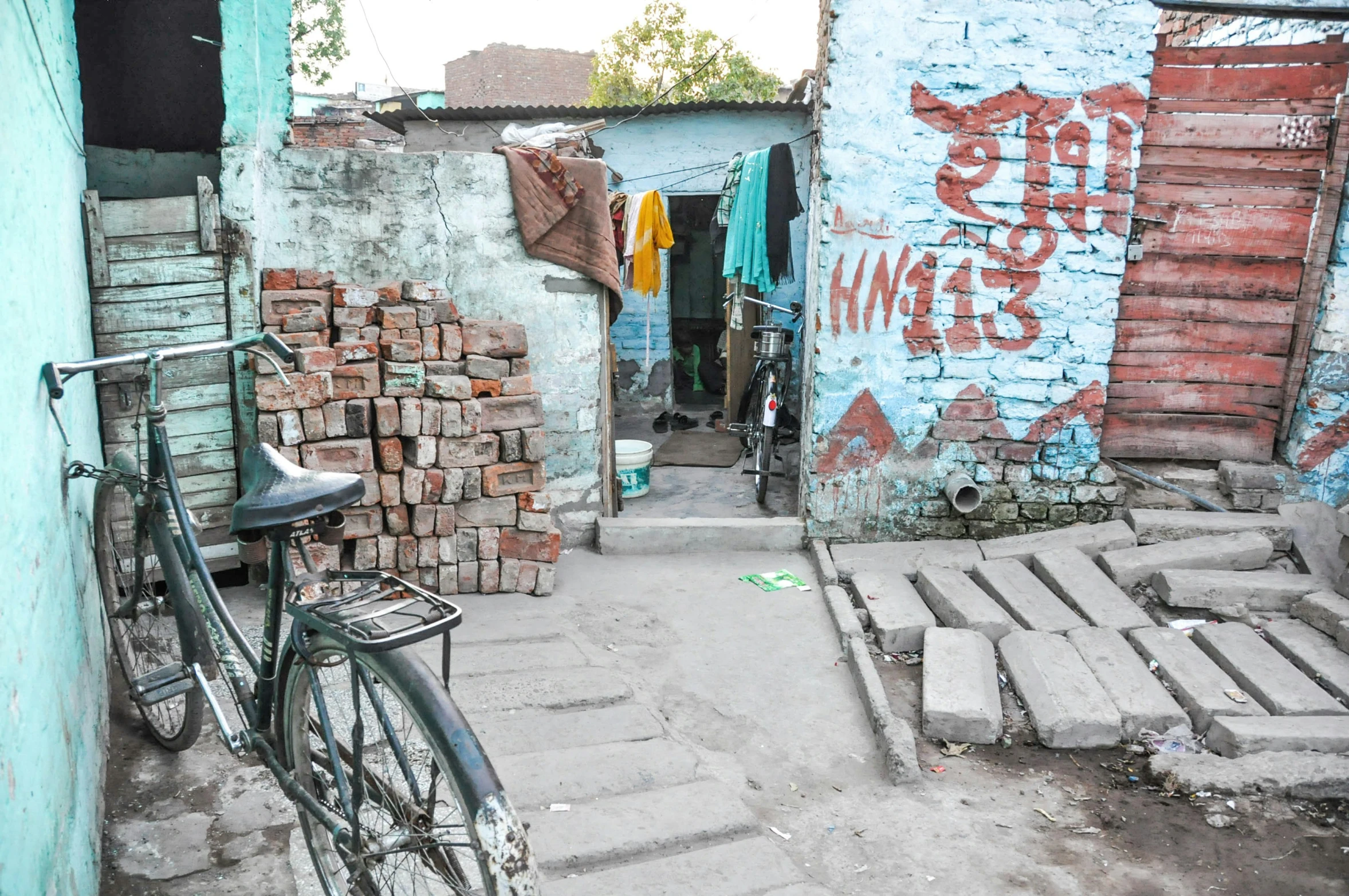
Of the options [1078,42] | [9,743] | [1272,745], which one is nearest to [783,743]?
Result: [1272,745]

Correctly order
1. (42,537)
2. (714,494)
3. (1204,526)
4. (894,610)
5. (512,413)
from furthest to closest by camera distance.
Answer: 1. (714,494)
2. (1204,526)
3. (512,413)
4. (894,610)
5. (42,537)

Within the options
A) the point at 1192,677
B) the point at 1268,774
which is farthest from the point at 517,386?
the point at 1268,774

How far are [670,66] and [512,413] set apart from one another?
666 inches

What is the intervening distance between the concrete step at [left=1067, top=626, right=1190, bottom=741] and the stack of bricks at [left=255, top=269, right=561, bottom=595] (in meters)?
2.81

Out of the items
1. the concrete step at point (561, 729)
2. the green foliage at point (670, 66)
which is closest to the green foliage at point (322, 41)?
the green foliage at point (670, 66)

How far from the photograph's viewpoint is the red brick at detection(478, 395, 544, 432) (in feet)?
15.8

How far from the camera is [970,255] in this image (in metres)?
5.54

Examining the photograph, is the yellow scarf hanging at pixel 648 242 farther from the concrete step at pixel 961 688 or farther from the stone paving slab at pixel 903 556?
the concrete step at pixel 961 688

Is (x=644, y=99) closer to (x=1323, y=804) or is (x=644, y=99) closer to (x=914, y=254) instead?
(x=914, y=254)

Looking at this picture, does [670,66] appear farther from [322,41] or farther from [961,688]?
[961,688]

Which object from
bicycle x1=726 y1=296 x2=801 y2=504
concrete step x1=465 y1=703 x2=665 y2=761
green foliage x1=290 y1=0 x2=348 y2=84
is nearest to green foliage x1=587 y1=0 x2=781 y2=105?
green foliage x1=290 y1=0 x2=348 y2=84

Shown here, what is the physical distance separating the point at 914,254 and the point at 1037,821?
11.3 ft

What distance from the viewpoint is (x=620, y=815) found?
3.04m

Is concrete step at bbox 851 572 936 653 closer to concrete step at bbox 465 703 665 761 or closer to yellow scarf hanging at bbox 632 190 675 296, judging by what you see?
concrete step at bbox 465 703 665 761
